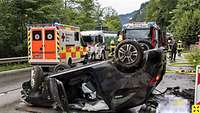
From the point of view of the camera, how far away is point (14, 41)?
31969mm

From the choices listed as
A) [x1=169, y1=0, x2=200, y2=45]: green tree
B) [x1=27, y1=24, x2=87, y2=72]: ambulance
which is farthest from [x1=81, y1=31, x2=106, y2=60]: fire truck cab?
[x1=169, y1=0, x2=200, y2=45]: green tree

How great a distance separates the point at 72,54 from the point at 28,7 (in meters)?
9.16

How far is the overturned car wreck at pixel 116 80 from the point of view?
7.79 meters

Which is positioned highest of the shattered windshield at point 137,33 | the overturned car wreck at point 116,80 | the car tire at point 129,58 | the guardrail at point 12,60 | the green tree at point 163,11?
the green tree at point 163,11

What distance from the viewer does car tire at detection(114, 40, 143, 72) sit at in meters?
7.90

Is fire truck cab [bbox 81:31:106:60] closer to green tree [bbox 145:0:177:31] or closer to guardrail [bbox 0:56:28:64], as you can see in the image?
guardrail [bbox 0:56:28:64]

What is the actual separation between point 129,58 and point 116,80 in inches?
20.0

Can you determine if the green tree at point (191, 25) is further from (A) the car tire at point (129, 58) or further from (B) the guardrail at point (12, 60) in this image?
(A) the car tire at point (129, 58)

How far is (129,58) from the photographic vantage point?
8008mm

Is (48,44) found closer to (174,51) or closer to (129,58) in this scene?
(174,51)

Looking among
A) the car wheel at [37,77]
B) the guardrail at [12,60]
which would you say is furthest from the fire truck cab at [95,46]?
the car wheel at [37,77]

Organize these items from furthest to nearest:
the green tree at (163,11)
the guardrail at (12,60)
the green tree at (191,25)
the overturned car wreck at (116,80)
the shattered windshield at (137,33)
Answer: the green tree at (163,11) → the green tree at (191,25) → the guardrail at (12,60) → the shattered windshield at (137,33) → the overturned car wreck at (116,80)

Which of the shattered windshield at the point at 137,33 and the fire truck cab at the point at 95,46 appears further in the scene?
the fire truck cab at the point at 95,46

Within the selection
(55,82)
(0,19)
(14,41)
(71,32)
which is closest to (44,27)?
(71,32)
